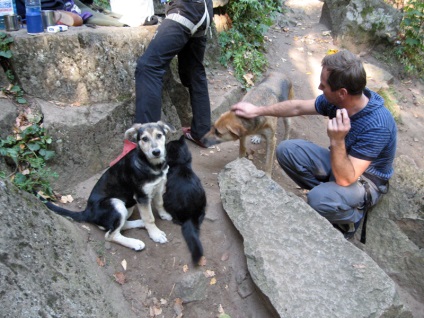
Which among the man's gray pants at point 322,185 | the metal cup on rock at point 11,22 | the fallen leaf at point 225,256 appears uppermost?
the metal cup on rock at point 11,22

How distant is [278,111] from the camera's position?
14.5 feet

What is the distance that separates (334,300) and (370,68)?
7.45m

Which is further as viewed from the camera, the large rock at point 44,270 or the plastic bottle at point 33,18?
the plastic bottle at point 33,18

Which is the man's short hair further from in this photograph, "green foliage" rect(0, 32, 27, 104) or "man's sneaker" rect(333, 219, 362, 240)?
"green foliage" rect(0, 32, 27, 104)

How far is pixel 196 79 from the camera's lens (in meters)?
5.36

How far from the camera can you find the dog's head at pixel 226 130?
493 cm

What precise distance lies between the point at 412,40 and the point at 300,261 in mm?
8309

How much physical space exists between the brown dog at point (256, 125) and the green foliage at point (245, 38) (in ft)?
5.58

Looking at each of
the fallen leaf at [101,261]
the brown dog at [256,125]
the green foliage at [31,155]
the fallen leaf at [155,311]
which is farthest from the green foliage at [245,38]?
the fallen leaf at [155,311]

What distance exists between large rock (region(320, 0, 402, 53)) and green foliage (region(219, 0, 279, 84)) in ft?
7.12

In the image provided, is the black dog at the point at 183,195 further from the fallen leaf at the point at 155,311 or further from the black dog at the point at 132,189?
the fallen leaf at the point at 155,311

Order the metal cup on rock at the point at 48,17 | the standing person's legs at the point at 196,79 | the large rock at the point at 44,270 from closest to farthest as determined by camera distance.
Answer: the large rock at the point at 44,270 < the metal cup on rock at the point at 48,17 < the standing person's legs at the point at 196,79

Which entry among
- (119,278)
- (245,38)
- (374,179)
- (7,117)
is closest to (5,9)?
(7,117)

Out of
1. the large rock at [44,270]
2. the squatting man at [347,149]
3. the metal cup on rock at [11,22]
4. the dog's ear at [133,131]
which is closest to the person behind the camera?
the large rock at [44,270]
